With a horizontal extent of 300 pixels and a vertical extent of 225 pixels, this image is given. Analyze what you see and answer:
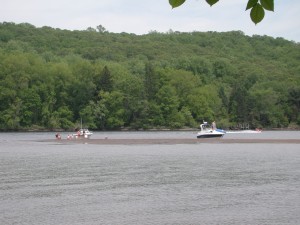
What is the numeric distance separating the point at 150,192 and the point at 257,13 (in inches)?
1074

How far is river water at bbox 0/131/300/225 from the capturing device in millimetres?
23828

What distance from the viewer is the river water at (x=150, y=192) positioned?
78.2ft

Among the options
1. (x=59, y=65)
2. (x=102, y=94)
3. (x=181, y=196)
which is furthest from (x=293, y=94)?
(x=181, y=196)

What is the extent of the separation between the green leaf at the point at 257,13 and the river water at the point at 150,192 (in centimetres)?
1867

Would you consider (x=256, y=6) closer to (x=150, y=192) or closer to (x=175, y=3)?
(x=175, y=3)

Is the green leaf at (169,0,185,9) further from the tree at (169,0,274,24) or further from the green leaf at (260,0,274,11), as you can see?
the green leaf at (260,0,274,11)

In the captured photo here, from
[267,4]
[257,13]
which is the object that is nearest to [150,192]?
[257,13]

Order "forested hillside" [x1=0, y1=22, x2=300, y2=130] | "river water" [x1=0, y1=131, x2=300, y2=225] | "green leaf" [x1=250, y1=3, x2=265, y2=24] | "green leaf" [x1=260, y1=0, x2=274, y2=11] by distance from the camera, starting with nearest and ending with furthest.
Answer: "green leaf" [x1=260, y1=0, x2=274, y2=11] < "green leaf" [x1=250, y1=3, x2=265, y2=24] < "river water" [x1=0, y1=131, x2=300, y2=225] < "forested hillside" [x1=0, y1=22, x2=300, y2=130]

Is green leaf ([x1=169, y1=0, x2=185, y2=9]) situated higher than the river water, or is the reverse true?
green leaf ([x1=169, y1=0, x2=185, y2=9])

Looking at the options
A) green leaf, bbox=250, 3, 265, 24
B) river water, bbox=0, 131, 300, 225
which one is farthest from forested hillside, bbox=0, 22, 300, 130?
green leaf, bbox=250, 3, 265, 24

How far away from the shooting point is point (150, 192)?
102 feet

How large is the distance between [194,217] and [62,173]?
2011 cm

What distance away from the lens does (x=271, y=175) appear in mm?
39156

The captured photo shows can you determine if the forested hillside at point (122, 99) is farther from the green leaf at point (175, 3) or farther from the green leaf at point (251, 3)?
the green leaf at point (251, 3)
